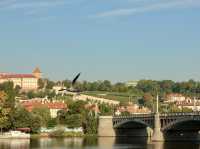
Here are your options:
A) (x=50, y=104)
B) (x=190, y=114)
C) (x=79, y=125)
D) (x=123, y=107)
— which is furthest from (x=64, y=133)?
(x=123, y=107)

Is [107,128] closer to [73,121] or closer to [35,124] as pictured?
[73,121]

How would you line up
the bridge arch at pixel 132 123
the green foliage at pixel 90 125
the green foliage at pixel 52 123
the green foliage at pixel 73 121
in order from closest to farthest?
the bridge arch at pixel 132 123 → the green foliage at pixel 90 125 → the green foliage at pixel 73 121 → the green foliage at pixel 52 123

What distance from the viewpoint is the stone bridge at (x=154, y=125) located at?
339 ft

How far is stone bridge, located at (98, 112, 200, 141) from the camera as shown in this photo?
103188 millimetres

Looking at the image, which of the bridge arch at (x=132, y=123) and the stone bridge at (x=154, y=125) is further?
the bridge arch at (x=132, y=123)

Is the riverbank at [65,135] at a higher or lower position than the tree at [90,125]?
lower

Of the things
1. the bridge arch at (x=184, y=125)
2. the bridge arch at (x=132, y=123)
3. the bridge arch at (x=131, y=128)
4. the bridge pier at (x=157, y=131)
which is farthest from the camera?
the bridge arch at (x=131, y=128)

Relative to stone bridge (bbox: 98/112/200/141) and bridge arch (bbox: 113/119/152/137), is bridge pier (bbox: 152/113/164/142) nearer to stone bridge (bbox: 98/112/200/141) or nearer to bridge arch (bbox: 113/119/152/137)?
stone bridge (bbox: 98/112/200/141)

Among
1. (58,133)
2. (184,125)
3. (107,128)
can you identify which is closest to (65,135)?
(58,133)

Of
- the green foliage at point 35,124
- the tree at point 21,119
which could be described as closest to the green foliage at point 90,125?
the green foliage at point 35,124

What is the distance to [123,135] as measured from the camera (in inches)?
5138

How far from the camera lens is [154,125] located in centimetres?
11038

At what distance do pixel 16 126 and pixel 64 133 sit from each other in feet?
30.4

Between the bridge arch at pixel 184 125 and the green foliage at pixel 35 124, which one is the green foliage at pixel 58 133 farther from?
the bridge arch at pixel 184 125
